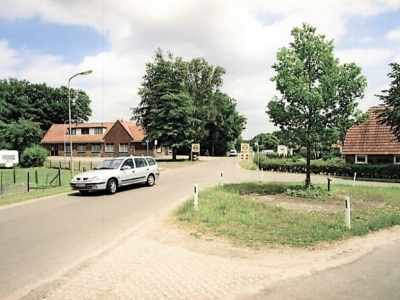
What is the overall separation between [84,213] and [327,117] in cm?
1062

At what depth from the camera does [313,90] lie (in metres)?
13.1

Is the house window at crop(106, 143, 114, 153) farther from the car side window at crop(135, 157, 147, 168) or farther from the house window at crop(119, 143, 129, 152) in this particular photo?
the car side window at crop(135, 157, 147, 168)

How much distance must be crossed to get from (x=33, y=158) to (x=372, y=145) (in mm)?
35262

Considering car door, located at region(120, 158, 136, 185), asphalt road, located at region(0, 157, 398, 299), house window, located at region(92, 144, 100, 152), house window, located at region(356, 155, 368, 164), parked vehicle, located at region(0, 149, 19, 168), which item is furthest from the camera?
house window, located at region(92, 144, 100, 152)

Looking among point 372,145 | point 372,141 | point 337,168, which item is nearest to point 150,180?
point 337,168

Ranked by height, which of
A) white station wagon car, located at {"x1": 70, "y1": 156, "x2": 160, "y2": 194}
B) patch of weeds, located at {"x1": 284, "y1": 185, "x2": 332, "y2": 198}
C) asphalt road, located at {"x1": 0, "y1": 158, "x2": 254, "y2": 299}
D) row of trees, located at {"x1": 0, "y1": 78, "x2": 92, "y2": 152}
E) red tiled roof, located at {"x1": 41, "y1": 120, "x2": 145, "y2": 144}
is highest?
row of trees, located at {"x1": 0, "y1": 78, "x2": 92, "y2": 152}

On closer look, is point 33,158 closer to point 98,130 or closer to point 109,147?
point 109,147

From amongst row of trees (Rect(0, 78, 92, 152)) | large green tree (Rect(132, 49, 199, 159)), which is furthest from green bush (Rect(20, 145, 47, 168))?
row of trees (Rect(0, 78, 92, 152))

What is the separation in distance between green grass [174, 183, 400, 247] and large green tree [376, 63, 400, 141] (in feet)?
39.5

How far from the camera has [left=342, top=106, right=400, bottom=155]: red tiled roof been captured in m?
27.5

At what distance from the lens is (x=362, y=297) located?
→ 4426 millimetres

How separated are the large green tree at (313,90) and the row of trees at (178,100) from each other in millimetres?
28530

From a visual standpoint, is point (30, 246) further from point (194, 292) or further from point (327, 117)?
point (327, 117)

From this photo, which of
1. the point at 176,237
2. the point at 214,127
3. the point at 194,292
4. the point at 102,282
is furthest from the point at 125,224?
the point at 214,127
